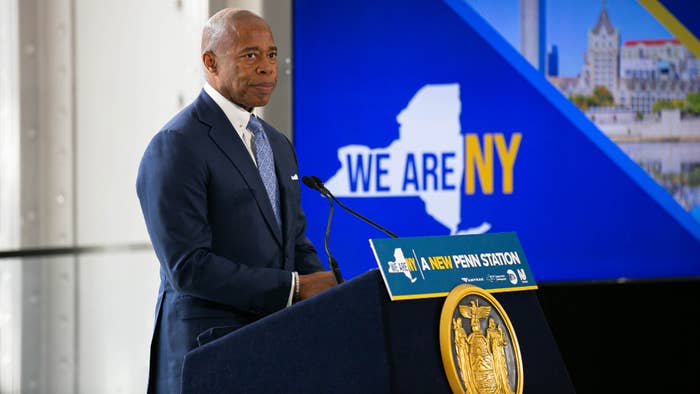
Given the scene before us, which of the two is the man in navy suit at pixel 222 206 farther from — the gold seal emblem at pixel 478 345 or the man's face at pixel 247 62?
the gold seal emblem at pixel 478 345

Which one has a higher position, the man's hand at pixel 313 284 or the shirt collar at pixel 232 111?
the shirt collar at pixel 232 111

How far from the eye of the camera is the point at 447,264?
5.61 ft

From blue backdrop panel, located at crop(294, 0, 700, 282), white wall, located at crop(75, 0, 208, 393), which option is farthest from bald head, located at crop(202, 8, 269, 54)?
blue backdrop panel, located at crop(294, 0, 700, 282)

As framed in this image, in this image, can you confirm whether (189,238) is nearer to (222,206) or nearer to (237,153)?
(222,206)

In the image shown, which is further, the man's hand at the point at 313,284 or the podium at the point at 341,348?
the man's hand at the point at 313,284

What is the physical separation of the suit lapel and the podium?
502mm

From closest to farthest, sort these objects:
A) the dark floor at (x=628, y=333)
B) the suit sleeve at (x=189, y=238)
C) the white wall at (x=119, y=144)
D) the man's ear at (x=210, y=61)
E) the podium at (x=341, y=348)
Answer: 1. the podium at (x=341, y=348)
2. the suit sleeve at (x=189, y=238)
3. the man's ear at (x=210, y=61)
4. the white wall at (x=119, y=144)
5. the dark floor at (x=628, y=333)

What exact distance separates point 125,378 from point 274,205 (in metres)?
1.88

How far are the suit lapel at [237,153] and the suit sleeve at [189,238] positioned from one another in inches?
3.1

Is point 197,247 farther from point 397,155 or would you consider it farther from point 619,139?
point 619,139

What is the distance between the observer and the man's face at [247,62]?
2.15 metres

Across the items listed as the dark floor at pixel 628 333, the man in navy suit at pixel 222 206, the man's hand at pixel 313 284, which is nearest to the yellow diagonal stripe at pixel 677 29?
the dark floor at pixel 628 333

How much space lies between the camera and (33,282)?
11.4ft

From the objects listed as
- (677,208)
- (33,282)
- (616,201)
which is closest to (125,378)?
(33,282)
